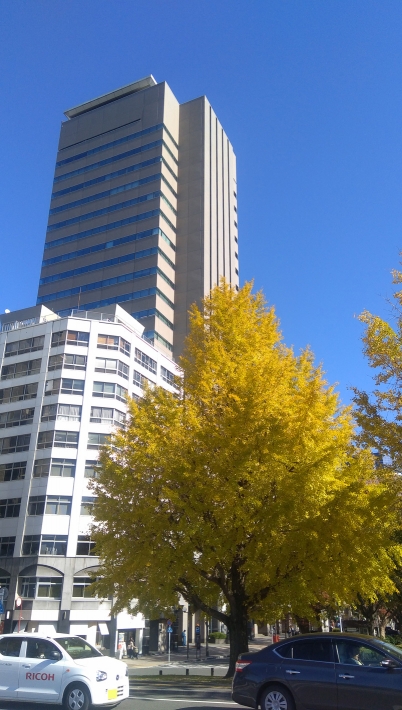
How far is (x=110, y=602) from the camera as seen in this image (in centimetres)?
4547

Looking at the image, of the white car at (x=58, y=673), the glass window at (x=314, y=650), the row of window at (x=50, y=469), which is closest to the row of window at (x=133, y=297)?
the row of window at (x=50, y=469)

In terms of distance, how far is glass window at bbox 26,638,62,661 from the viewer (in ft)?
33.9

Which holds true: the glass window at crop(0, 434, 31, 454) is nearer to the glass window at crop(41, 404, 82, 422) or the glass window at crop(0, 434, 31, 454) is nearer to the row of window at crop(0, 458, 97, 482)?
the row of window at crop(0, 458, 97, 482)

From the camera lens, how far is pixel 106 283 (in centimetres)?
7638

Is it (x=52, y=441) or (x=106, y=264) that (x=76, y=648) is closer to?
(x=52, y=441)

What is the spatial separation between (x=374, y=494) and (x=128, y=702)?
8536 millimetres

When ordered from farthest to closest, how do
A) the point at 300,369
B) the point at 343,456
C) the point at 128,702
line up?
the point at 300,369
the point at 343,456
the point at 128,702

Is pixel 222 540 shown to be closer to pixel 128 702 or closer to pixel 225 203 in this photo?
pixel 128 702

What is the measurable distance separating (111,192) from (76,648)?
78.7 metres

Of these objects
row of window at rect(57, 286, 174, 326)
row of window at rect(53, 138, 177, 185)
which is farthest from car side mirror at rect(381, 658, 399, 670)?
row of window at rect(53, 138, 177, 185)

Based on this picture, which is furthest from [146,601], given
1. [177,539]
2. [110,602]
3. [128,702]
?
[110,602]

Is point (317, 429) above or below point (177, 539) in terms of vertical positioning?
above

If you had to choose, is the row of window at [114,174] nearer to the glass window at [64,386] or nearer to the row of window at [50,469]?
the glass window at [64,386]

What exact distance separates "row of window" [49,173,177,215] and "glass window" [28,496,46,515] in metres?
51.1
